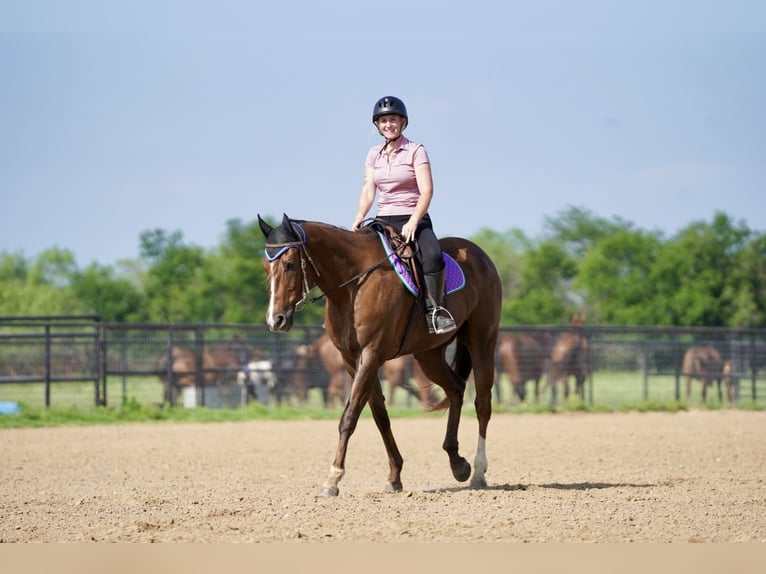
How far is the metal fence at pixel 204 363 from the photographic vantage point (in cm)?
1923

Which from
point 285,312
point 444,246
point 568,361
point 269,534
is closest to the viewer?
point 269,534

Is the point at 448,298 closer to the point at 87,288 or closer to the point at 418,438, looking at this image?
the point at 418,438

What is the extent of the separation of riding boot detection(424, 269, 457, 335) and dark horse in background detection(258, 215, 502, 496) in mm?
87

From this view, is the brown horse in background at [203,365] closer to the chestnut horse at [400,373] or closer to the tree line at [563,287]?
the chestnut horse at [400,373]

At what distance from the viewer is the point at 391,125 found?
28.1 feet

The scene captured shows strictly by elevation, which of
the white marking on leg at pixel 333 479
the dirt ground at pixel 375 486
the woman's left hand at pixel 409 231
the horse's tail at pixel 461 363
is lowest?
the dirt ground at pixel 375 486

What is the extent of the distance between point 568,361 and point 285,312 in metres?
16.6

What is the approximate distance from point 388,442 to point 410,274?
141cm

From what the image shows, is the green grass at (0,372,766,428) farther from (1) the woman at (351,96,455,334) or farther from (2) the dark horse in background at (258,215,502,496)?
(1) the woman at (351,96,455,334)

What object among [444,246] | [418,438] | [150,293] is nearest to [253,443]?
[418,438]

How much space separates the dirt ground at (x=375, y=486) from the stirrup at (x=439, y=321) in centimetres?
129

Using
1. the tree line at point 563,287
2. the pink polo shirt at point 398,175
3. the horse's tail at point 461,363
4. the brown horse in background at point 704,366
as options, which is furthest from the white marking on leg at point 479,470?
the tree line at point 563,287

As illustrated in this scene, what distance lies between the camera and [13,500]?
814 centimetres

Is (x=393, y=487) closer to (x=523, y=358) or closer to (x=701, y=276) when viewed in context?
(x=523, y=358)
